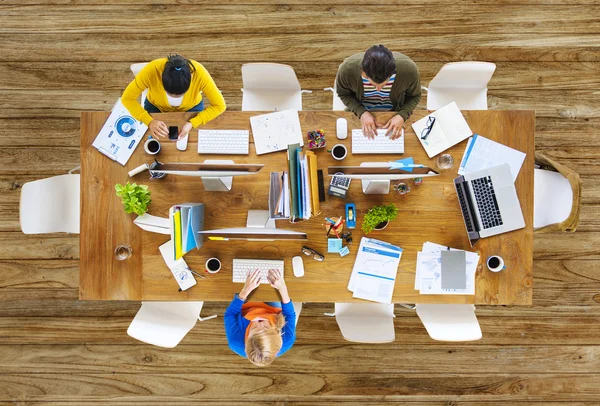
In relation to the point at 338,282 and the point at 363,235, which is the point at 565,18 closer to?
the point at 363,235

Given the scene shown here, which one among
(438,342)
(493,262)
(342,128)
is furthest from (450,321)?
(342,128)

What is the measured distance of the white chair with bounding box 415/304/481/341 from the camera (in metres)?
2.40

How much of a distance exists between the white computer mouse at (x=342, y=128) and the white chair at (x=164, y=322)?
52.2 inches

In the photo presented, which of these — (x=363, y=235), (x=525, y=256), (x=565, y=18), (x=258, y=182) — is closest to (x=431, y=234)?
(x=363, y=235)

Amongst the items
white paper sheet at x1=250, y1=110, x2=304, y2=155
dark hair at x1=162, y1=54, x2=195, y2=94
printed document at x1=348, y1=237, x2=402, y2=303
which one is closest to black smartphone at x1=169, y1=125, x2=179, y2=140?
dark hair at x1=162, y1=54, x2=195, y2=94

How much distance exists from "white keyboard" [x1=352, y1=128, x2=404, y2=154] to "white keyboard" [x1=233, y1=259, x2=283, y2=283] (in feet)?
2.45

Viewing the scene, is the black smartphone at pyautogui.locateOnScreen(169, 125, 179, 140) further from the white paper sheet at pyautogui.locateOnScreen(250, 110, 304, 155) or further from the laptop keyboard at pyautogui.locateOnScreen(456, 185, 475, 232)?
the laptop keyboard at pyautogui.locateOnScreen(456, 185, 475, 232)

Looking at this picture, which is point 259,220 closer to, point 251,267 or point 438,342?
point 251,267

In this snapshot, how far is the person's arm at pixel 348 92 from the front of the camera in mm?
Answer: 2387

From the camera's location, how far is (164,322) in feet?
8.36

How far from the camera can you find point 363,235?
2.40 m

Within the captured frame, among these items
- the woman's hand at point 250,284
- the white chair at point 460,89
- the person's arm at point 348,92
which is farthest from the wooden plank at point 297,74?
the woman's hand at point 250,284

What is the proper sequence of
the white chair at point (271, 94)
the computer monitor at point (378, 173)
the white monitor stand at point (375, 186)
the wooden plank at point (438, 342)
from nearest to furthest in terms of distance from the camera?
1. the computer monitor at point (378, 173)
2. the white monitor stand at point (375, 186)
3. the white chair at point (271, 94)
4. the wooden plank at point (438, 342)

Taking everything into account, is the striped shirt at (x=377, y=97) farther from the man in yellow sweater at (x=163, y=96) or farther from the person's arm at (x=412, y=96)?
the man in yellow sweater at (x=163, y=96)
